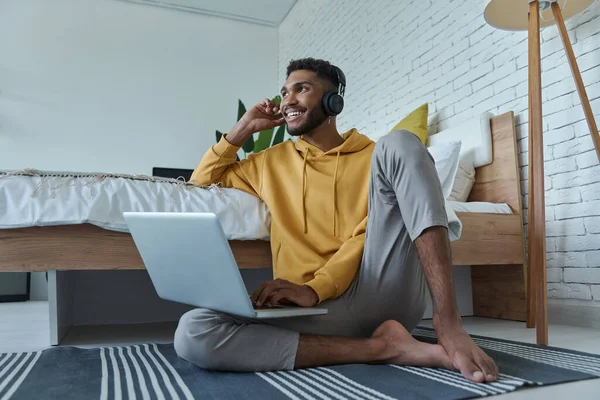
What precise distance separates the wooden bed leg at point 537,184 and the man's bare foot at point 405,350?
1.98 ft

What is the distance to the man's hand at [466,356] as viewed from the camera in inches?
37.1

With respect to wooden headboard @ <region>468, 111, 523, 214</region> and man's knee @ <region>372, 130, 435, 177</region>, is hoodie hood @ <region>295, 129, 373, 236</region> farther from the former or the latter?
wooden headboard @ <region>468, 111, 523, 214</region>

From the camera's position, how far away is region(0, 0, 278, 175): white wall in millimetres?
4367

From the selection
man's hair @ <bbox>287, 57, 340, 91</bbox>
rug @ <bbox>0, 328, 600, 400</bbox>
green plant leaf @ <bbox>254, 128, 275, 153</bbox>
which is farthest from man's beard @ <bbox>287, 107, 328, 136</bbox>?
green plant leaf @ <bbox>254, 128, 275, 153</bbox>

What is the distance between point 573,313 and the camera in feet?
6.65

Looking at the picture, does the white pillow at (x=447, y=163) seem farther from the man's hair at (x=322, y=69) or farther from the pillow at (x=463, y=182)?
the man's hair at (x=322, y=69)

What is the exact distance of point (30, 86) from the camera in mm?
4387

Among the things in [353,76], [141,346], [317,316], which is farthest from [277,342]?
[353,76]

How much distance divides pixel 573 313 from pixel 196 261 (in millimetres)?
1667

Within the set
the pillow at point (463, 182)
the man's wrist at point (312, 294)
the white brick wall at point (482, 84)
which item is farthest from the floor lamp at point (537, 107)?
the man's wrist at point (312, 294)

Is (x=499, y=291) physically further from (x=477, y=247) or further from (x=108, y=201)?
(x=108, y=201)

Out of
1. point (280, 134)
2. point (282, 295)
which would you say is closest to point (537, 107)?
point (282, 295)

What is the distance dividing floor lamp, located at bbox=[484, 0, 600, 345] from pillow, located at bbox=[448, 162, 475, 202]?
513mm

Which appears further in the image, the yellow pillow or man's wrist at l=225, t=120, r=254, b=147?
the yellow pillow
